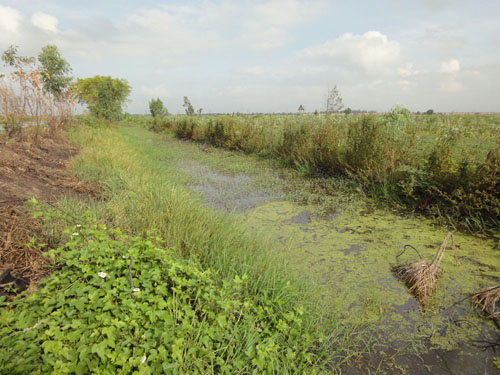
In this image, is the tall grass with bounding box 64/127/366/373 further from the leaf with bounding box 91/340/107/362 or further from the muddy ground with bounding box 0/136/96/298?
the leaf with bounding box 91/340/107/362

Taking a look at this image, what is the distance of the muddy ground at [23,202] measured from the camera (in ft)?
6.07

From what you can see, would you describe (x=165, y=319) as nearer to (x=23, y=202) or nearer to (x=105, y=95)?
(x=23, y=202)

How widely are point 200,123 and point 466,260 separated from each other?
13.0m

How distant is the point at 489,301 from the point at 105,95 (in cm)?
3307

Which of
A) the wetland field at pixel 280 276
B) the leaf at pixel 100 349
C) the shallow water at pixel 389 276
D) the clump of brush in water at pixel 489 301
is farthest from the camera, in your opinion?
the clump of brush in water at pixel 489 301

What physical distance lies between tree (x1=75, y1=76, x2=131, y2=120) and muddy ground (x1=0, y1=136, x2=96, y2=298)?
20.0m

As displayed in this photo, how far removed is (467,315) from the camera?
209 cm

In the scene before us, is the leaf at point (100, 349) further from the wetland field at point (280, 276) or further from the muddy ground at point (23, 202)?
the muddy ground at point (23, 202)

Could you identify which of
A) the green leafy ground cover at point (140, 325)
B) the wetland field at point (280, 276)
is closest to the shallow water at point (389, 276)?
the wetland field at point (280, 276)

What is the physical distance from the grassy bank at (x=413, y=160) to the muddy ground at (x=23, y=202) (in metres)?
4.57

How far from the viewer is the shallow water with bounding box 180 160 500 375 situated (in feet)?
5.81

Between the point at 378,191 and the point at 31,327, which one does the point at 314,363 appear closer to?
the point at 31,327

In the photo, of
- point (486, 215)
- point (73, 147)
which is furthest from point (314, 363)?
point (73, 147)

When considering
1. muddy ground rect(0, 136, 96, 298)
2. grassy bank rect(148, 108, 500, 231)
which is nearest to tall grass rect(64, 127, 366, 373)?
muddy ground rect(0, 136, 96, 298)
